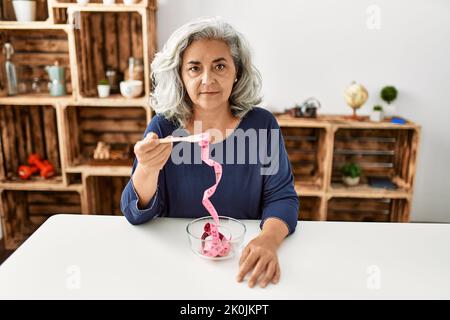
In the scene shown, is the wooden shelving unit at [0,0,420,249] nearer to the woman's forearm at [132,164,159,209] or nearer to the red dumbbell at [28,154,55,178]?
the red dumbbell at [28,154,55,178]

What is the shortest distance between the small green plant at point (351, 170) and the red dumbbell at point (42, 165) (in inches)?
80.7

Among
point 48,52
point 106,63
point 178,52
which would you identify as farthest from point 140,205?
point 48,52

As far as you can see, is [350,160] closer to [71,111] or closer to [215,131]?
[215,131]

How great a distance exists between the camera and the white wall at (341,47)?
8.95 ft

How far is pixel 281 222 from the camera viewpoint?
4.11 ft

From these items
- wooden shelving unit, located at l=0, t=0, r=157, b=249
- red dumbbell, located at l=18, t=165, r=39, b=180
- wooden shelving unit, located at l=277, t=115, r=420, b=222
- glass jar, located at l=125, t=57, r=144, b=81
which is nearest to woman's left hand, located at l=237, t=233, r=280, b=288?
wooden shelving unit, located at l=277, t=115, r=420, b=222

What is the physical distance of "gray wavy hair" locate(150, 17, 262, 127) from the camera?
144 cm

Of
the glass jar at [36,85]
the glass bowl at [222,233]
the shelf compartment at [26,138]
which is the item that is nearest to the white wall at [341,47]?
the glass jar at [36,85]

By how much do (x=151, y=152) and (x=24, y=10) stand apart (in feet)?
6.42

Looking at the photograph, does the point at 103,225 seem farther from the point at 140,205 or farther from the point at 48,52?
the point at 48,52

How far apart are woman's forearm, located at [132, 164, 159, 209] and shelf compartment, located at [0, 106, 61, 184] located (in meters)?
1.74

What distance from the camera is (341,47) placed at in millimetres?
2779

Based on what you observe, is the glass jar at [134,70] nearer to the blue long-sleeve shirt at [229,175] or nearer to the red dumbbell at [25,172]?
the red dumbbell at [25,172]
